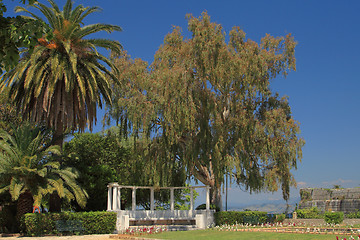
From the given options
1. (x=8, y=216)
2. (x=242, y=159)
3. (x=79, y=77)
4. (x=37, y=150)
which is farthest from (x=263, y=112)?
(x=8, y=216)

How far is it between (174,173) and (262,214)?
881 cm

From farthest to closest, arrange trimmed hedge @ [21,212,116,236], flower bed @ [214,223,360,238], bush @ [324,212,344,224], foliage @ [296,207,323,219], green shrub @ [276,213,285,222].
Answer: foliage @ [296,207,323,219] → green shrub @ [276,213,285,222] → bush @ [324,212,344,224] → trimmed hedge @ [21,212,116,236] → flower bed @ [214,223,360,238]

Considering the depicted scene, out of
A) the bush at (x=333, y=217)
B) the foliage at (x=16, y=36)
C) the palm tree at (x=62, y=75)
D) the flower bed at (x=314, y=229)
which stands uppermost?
the palm tree at (x=62, y=75)

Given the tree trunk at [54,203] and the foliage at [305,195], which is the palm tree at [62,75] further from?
the foliage at [305,195]

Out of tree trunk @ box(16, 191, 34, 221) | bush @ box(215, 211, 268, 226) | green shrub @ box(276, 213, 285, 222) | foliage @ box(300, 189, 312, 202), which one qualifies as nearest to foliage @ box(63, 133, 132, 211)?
tree trunk @ box(16, 191, 34, 221)

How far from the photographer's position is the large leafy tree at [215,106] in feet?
98.0

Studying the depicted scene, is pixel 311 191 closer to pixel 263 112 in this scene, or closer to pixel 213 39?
pixel 263 112

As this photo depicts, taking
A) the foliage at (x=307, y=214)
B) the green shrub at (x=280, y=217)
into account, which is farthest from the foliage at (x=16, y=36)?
the foliage at (x=307, y=214)

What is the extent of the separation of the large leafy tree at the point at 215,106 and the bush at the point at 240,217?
2498 mm

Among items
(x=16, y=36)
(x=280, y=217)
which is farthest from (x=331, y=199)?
(x=16, y=36)

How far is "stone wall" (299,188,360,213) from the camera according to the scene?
42.5 metres

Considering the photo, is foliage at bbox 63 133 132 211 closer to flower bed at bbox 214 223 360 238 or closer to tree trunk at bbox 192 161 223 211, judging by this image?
tree trunk at bbox 192 161 223 211

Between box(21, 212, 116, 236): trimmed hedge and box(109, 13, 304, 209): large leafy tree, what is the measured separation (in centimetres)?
659

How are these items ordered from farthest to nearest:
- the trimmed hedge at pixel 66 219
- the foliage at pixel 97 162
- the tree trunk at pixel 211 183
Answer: the tree trunk at pixel 211 183 → the foliage at pixel 97 162 → the trimmed hedge at pixel 66 219
